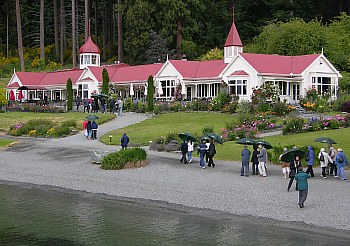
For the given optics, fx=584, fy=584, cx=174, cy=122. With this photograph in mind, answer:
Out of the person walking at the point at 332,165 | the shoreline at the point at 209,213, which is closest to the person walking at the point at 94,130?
the shoreline at the point at 209,213

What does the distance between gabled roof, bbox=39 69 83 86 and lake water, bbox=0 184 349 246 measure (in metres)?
47.6

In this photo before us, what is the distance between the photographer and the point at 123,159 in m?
29.1

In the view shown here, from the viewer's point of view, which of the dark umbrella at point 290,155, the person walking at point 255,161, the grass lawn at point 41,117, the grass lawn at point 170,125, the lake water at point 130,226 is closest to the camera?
the lake water at point 130,226

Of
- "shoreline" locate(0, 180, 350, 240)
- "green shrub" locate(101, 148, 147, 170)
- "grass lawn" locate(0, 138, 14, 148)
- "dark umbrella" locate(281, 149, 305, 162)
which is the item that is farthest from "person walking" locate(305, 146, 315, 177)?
"grass lawn" locate(0, 138, 14, 148)

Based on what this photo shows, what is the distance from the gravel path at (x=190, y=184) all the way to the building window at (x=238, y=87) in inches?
824

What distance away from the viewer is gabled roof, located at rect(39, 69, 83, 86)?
70125 millimetres

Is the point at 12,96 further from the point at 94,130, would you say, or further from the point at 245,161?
the point at 245,161

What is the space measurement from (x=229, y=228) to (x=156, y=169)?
10563 millimetres

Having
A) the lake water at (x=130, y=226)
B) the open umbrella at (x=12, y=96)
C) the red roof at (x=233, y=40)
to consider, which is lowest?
the lake water at (x=130, y=226)

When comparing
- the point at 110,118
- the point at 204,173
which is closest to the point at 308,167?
the point at 204,173

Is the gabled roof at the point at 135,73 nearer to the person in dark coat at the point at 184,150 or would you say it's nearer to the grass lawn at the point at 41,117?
the grass lawn at the point at 41,117

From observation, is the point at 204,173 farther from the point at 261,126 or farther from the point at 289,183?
the point at 261,126

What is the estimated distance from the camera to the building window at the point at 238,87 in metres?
53.9

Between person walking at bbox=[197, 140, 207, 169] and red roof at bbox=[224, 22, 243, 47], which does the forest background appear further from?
person walking at bbox=[197, 140, 207, 169]
